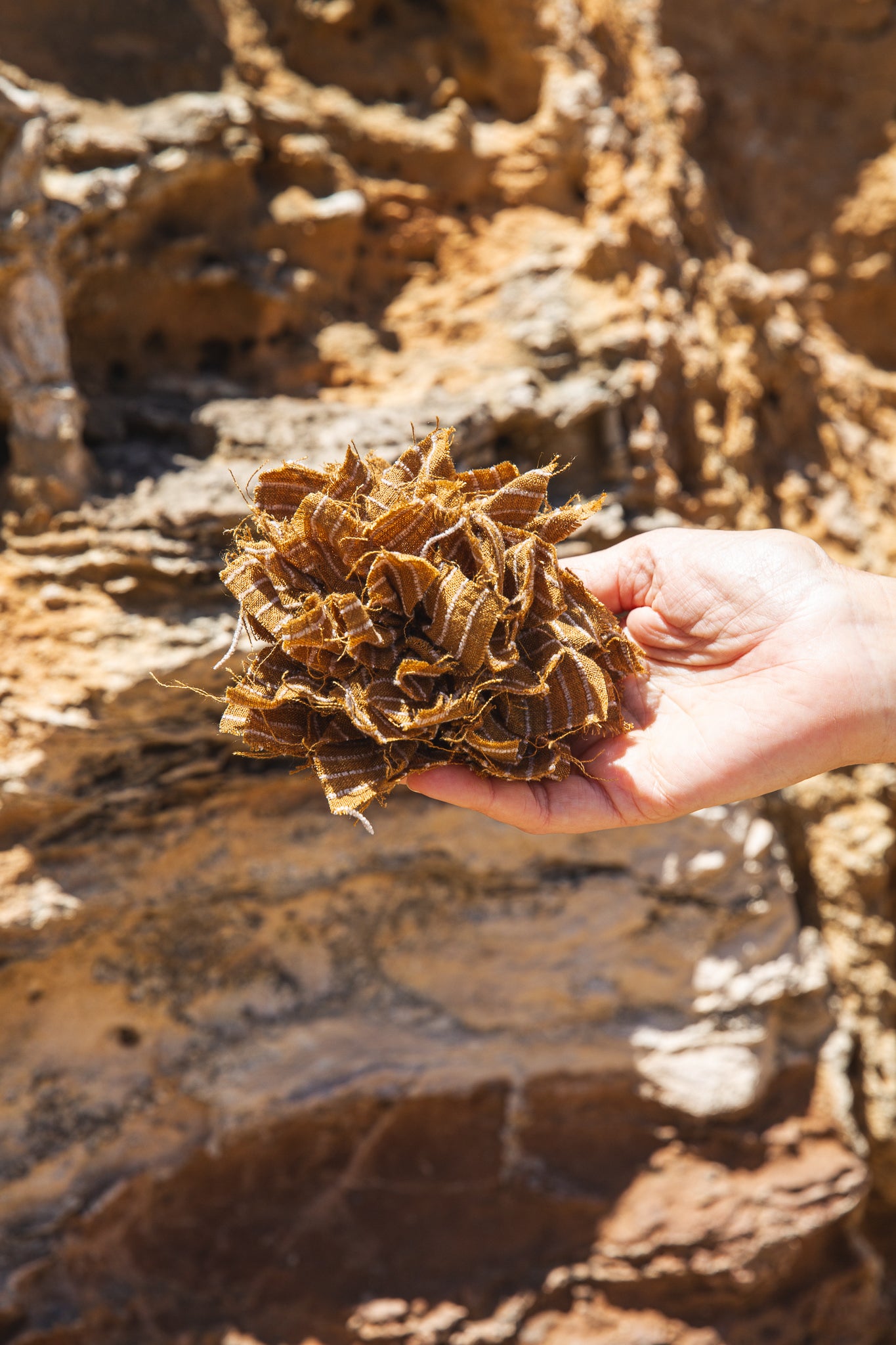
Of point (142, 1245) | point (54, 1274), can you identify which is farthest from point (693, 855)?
point (54, 1274)

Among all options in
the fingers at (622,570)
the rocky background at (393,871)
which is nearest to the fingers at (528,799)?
the fingers at (622,570)

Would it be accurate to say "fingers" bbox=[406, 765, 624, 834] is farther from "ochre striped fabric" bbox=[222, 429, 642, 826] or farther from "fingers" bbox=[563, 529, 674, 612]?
"fingers" bbox=[563, 529, 674, 612]

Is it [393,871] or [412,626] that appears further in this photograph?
[393,871]

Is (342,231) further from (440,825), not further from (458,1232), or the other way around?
(458,1232)

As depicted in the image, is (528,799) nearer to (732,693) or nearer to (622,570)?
(732,693)

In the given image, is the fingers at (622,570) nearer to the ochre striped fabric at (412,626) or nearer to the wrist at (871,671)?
the ochre striped fabric at (412,626)

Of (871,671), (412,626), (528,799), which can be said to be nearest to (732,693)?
(871,671)
